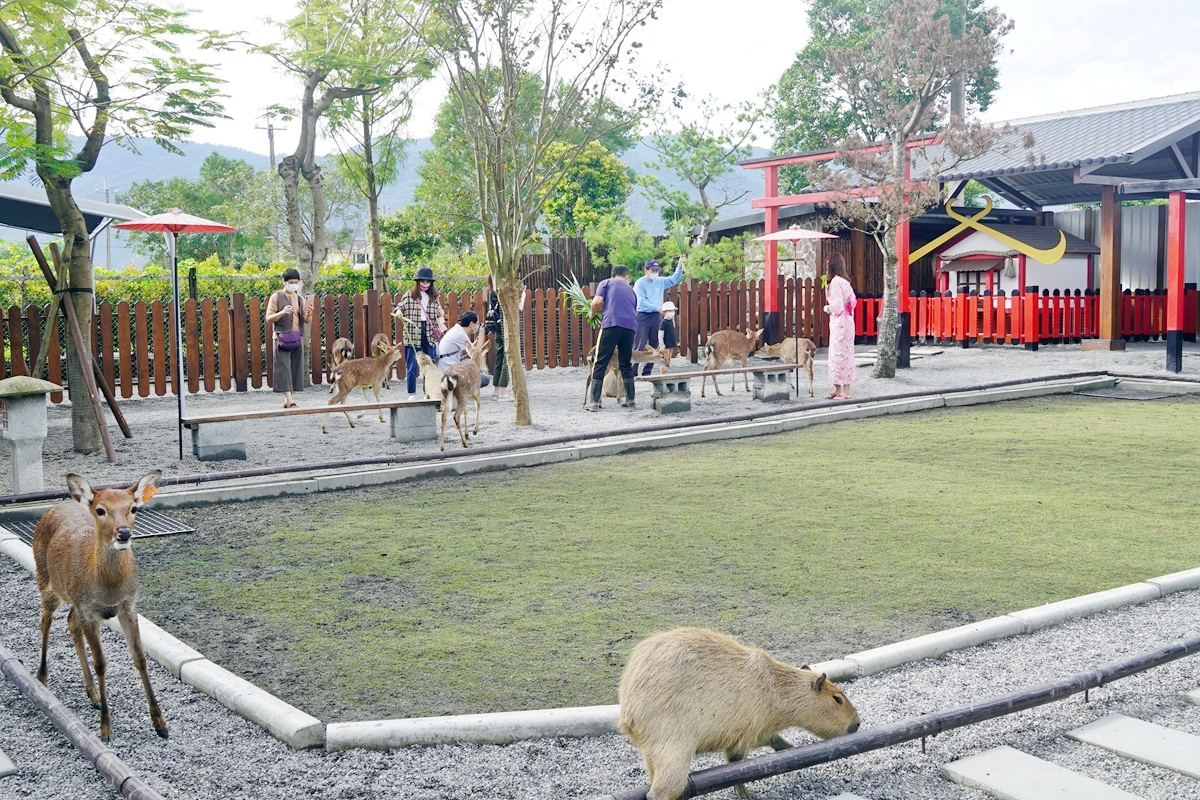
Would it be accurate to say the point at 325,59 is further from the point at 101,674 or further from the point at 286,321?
the point at 101,674

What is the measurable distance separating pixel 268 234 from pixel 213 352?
36994mm

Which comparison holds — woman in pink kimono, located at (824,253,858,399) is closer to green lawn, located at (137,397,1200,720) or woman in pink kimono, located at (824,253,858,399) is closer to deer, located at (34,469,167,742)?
green lawn, located at (137,397,1200,720)

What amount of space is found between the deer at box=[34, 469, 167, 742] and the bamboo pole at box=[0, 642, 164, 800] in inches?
5.1

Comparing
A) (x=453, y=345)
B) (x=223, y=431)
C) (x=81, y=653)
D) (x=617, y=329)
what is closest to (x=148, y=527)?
(x=223, y=431)

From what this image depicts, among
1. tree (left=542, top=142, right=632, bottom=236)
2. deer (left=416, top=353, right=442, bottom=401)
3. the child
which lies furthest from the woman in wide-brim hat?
tree (left=542, top=142, right=632, bottom=236)

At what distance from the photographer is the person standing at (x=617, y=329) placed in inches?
495

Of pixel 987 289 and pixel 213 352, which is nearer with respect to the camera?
pixel 213 352

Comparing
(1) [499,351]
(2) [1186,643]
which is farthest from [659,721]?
(1) [499,351]

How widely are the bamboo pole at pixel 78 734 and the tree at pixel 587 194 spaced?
33.9 metres

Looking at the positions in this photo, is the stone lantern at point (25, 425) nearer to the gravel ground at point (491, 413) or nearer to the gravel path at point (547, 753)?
the gravel ground at point (491, 413)

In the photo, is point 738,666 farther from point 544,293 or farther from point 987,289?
point 987,289

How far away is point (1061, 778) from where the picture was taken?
346 centimetres

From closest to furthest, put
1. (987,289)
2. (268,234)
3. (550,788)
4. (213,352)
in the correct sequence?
(550,788)
(213,352)
(987,289)
(268,234)

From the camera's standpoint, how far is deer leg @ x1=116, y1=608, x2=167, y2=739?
3.89m
